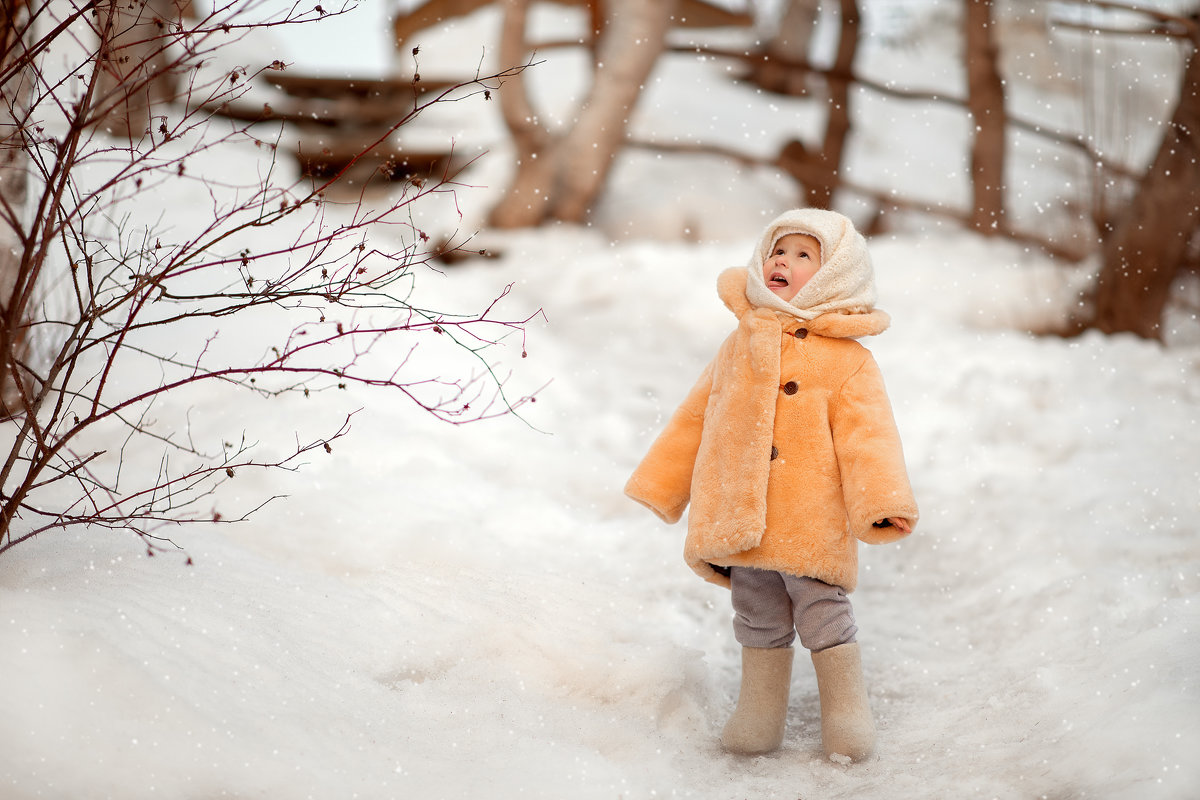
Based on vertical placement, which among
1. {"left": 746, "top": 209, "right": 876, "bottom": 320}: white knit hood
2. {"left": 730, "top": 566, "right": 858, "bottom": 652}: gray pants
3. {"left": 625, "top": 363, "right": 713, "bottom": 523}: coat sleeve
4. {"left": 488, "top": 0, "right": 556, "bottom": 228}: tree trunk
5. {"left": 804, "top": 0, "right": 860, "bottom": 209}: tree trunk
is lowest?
{"left": 730, "top": 566, "right": 858, "bottom": 652}: gray pants

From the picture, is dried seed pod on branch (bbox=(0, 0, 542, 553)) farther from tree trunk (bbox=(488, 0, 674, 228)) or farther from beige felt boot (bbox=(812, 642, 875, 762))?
tree trunk (bbox=(488, 0, 674, 228))

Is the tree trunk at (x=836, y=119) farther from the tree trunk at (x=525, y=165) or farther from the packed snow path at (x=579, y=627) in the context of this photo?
the packed snow path at (x=579, y=627)

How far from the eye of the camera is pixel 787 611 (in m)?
2.33

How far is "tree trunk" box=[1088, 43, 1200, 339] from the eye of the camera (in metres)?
4.78

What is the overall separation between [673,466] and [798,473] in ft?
1.14

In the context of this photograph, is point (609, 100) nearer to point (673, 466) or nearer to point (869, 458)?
point (673, 466)

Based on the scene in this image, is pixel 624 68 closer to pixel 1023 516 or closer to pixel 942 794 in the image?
pixel 1023 516

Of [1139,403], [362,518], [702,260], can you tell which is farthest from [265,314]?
[1139,403]

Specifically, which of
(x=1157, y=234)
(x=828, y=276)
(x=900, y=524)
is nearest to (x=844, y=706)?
(x=900, y=524)

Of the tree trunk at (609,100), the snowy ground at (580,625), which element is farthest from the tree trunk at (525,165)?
the snowy ground at (580,625)

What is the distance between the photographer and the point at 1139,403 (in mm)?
4102

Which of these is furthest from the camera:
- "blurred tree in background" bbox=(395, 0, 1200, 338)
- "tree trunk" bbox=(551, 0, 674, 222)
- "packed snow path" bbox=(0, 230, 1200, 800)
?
"tree trunk" bbox=(551, 0, 674, 222)

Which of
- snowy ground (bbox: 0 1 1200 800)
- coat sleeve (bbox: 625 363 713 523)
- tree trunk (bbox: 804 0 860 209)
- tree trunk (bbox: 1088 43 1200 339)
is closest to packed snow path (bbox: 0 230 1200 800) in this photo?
snowy ground (bbox: 0 1 1200 800)

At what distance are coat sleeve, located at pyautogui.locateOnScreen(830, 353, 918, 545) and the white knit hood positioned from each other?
160 millimetres
